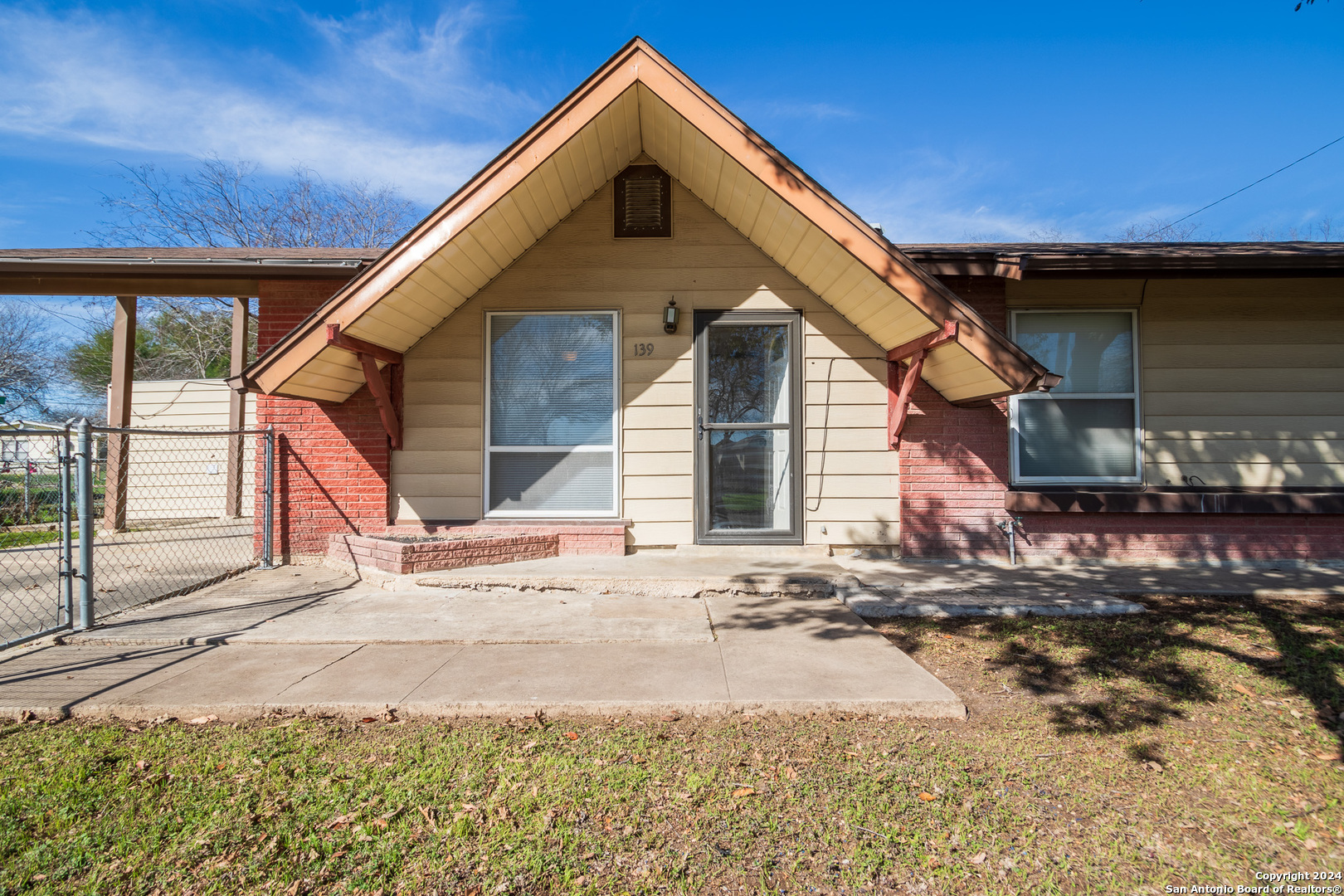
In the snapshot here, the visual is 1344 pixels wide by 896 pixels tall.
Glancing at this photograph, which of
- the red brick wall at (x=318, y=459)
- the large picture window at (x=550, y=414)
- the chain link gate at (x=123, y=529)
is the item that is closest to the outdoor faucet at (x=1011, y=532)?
the large picture window at (x=550, y=414)

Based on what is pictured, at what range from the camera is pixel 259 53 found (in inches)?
548

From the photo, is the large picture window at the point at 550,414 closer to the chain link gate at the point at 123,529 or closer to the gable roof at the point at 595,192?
the gable roof at the point at 595,192

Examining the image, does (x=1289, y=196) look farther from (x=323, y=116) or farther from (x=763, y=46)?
(x=323, y=116)

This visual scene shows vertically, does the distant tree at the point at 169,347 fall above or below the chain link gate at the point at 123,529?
above

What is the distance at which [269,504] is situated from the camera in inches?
219

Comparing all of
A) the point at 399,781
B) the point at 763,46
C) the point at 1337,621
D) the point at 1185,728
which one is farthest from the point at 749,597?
the point at 763,46

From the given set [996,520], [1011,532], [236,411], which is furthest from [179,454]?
[1011,532]

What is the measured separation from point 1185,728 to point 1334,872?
885 millimetres

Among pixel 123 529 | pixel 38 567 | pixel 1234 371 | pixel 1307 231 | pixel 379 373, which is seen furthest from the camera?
pixel 1307 231

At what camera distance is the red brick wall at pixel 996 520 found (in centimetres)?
545

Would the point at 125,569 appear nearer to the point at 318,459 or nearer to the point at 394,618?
the point at 318,459

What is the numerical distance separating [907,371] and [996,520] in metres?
1.61

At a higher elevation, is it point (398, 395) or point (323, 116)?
point (323, 116)

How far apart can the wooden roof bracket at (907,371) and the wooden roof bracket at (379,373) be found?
14.7 ft
